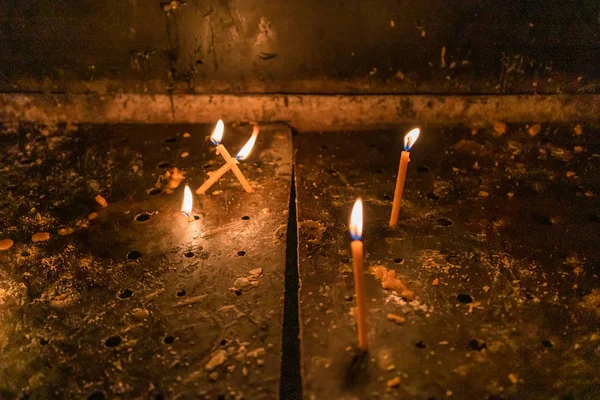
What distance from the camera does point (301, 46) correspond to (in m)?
2.83

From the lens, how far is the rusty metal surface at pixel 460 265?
1.48 meters

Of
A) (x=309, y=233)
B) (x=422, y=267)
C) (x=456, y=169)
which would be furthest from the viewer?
(x=456, y=169)

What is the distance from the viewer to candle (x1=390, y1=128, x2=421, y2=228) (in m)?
1.83

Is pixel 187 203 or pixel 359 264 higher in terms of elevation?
pixel 187 203

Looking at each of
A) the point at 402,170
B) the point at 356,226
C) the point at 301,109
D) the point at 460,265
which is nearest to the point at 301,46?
the point at 301,109

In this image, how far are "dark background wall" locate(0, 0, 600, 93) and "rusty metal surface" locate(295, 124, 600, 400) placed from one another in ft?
1.38

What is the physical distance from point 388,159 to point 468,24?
3.30ft

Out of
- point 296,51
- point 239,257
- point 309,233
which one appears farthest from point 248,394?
point 296,51

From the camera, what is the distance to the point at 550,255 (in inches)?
76.4

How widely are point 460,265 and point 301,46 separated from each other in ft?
5.70

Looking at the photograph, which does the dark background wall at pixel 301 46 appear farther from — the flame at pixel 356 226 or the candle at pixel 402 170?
the flame at pixel 356 226

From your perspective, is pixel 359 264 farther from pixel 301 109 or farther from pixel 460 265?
pixel 301 109

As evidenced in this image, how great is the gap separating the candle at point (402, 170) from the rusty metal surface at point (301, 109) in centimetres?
112

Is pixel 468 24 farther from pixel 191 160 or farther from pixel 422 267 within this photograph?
pixel 191 160
